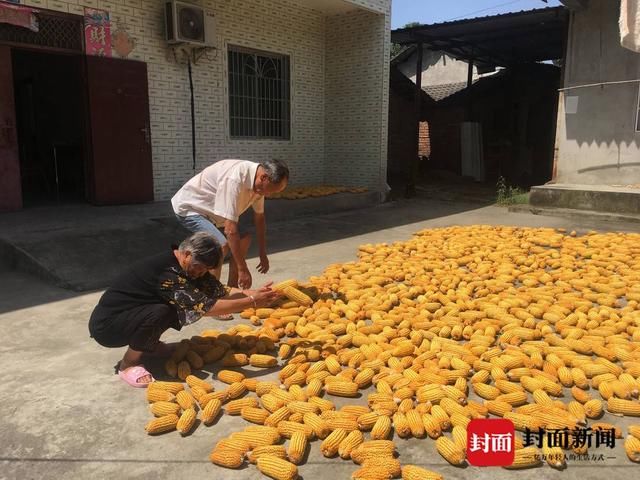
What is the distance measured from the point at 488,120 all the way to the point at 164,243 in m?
15.9

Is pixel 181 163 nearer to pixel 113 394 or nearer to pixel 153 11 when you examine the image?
pixel 153 11

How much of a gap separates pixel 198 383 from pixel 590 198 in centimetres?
903

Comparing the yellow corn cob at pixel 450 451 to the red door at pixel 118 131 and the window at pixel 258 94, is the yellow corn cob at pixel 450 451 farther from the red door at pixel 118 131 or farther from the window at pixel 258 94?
the window at pixel 258 94

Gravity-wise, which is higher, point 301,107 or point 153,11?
point 153,11

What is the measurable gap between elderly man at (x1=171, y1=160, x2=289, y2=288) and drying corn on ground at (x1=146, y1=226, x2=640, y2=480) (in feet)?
2.19

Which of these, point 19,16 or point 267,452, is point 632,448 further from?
point 19,16

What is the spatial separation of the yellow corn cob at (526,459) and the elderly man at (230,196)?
7.47ft

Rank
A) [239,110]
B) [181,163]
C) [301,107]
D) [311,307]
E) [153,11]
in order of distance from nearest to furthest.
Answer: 1. [311,307]
2. [153,11]
3. [181,163]
4. [239,110]
5. [301,107]

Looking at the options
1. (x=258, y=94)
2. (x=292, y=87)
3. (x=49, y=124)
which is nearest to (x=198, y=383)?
(x=258, y=94)

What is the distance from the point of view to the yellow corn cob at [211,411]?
9.03 ft

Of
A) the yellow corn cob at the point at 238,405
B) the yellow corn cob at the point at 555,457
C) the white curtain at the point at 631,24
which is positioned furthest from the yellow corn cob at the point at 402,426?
the white curtain at the point at 631,24

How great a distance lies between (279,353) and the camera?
3637 mm

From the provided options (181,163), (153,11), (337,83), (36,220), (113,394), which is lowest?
(113,394)

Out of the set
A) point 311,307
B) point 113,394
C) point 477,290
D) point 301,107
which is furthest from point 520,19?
point 113,394
